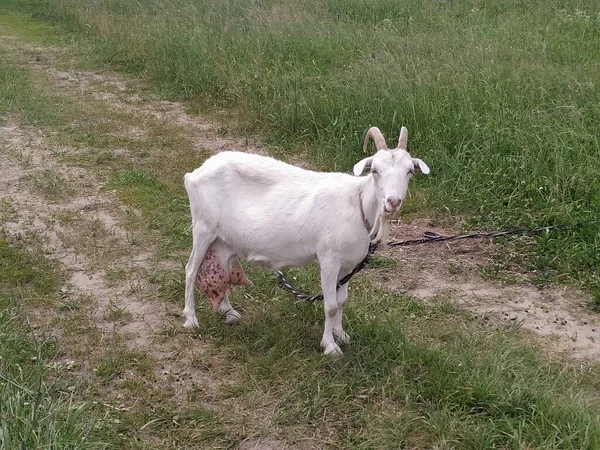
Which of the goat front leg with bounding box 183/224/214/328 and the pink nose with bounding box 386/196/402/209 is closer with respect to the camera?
the pink nose with bounding box 386/196/402/209

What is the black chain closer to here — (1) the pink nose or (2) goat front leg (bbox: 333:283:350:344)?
(2) goat front leg (bbox: 333:283:350:344)

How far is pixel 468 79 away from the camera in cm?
707

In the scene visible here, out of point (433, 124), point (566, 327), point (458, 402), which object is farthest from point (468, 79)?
point (458, 402)

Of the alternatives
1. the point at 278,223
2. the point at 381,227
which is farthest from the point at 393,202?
the point at 278,223

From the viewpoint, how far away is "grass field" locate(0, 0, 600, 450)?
3.27 m

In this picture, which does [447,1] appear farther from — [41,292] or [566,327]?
[41,292]

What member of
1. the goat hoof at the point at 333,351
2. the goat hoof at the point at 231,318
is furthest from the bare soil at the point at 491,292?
the goat hoof at the point at 231,318

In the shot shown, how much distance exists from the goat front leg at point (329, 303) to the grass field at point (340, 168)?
94 mm

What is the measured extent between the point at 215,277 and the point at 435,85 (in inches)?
155

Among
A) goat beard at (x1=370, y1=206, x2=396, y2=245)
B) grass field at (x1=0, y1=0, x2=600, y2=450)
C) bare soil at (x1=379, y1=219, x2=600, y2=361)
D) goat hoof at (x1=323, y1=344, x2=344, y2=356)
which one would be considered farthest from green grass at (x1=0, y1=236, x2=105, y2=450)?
bare soil at (x1=379, y1=219, x2=600, y2=361)

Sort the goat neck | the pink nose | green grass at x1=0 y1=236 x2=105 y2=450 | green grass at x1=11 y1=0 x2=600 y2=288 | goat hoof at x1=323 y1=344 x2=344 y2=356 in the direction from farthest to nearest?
green grass at x1=11 y1=0 x2=600 y2=288 → goat hoof at x1=323 y1=344 x2=344 y2=356 → the goat neck → the pink nose → green grass at x1=0 y1=236 x2=105 y2=450

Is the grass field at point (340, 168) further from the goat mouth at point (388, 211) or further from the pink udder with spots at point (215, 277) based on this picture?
the goat mouth at point (388, 211)

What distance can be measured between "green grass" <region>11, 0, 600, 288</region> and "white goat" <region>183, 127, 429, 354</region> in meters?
1.97

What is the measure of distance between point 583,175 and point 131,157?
4.70 m
